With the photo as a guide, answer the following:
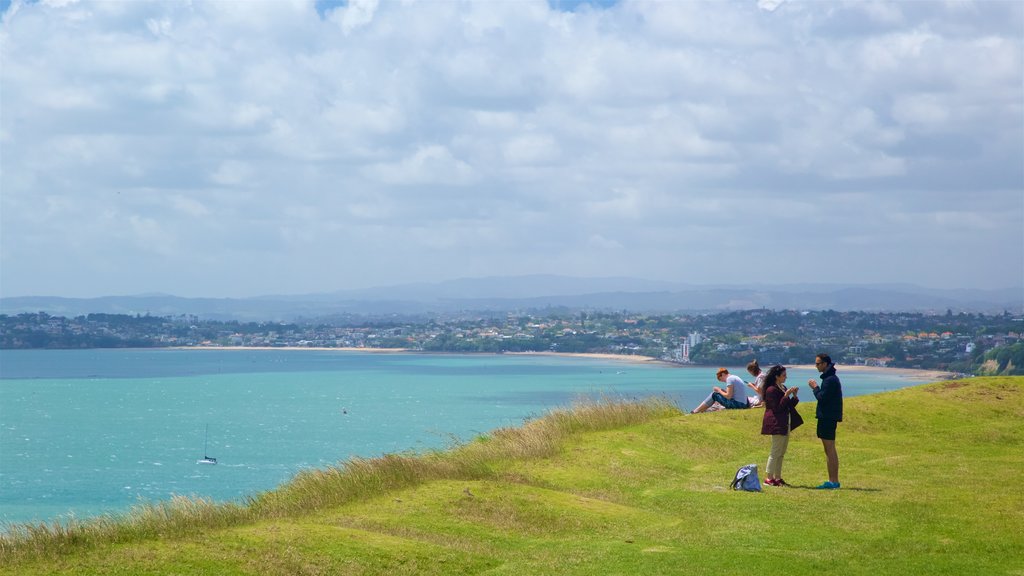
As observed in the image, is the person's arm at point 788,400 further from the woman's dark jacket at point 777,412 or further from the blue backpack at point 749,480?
the blue backpack at point 749,480

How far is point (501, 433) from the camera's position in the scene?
853 inches

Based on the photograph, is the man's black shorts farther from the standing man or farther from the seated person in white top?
the seated person in white top

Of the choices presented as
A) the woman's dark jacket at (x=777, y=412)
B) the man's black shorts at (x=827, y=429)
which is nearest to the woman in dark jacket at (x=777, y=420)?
the woman's dark jacket at (x=777, y=412)

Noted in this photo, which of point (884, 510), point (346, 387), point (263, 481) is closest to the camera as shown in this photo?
point (884, 510)

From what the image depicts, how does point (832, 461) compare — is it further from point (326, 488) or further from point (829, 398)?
point (326, 488)

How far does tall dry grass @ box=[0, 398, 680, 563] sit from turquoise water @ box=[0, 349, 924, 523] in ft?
3.26

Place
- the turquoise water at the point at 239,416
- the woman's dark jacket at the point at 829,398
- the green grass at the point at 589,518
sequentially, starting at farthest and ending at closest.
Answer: the turquoise water at the point at 239,416, the woman's dark jacket at the point at 829,398, the green grass at the point at 589,518

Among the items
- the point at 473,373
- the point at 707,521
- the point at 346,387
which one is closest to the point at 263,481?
the point at 707,521

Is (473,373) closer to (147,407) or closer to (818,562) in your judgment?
(147,407)

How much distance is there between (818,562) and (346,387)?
428 ft

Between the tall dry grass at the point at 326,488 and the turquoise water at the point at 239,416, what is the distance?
0.99 meters

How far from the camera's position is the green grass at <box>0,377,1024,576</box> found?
11375 mm

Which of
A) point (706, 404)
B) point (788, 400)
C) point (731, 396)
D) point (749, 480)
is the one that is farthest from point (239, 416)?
point (749, 480)

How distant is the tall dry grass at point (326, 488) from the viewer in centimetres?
1142
